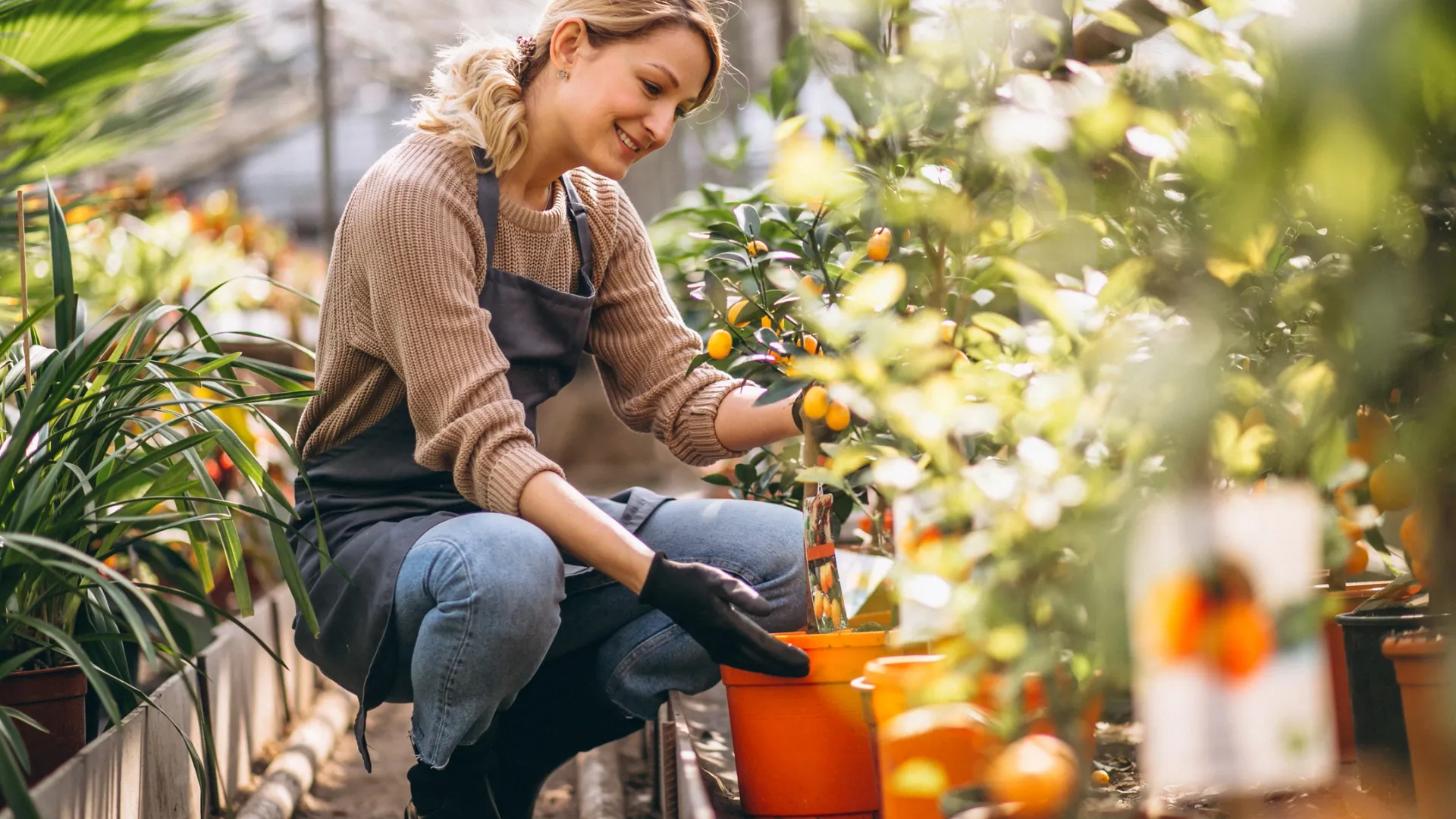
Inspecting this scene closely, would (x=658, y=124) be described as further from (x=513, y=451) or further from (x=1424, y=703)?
(x=1424, y=703)

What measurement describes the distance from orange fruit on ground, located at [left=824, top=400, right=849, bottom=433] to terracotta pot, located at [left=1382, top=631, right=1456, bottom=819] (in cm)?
50

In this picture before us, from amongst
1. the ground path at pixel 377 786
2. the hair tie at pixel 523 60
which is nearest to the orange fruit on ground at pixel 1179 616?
the hair tie at pixel 523 60

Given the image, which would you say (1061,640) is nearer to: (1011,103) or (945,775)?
(945,775)

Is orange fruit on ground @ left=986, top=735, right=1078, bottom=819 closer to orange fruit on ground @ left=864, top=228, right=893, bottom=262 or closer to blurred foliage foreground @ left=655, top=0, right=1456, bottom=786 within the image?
blurred foliage foreground @ left=655, top=0, right=1456, bottom=786

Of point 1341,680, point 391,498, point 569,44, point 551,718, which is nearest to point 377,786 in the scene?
point 551,718

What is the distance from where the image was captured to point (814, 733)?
1.32 m

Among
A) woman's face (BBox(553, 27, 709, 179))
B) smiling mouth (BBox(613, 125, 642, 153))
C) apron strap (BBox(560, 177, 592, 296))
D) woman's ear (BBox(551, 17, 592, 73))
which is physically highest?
woman's ear (BBox(551, 17, 592, 73))

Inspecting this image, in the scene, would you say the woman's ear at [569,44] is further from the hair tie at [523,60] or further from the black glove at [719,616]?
the black glove at [719,616]

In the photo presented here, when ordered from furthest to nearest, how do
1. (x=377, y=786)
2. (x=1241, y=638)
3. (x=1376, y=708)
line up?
(x=377, y=786) < (x=1376, y=708) < (x=1241, y=638)

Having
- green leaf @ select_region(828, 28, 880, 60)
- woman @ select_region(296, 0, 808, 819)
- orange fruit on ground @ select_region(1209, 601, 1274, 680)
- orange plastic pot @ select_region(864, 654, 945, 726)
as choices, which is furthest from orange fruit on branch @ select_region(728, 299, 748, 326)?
orange fruit on ground @ select_region(1209, 601, 1274, 680)

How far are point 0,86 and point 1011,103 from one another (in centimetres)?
162

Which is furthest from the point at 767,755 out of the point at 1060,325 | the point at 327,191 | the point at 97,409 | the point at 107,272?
the point at 327,191

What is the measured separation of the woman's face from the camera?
153 centimetres

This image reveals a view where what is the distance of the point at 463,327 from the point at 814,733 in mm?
590
